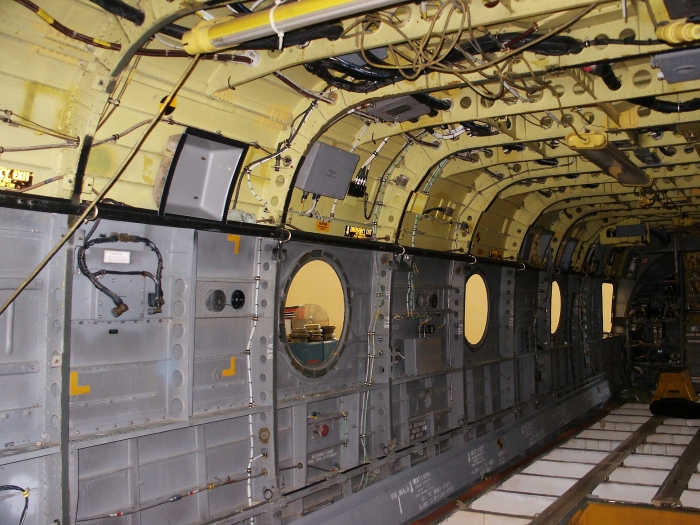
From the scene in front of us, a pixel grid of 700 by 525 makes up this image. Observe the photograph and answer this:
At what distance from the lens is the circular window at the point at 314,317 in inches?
300

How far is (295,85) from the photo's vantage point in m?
5.99

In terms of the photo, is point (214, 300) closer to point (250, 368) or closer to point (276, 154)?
point (250, 368)

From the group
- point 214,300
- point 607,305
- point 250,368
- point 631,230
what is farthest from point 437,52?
point 607,305

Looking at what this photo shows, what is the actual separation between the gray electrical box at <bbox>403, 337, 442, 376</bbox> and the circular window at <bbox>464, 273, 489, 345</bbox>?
2.69 m

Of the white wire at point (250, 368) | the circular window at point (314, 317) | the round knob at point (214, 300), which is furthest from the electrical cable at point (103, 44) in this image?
the circular window at point (314, 317)

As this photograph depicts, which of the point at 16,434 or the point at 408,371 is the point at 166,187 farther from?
the point at 408,371

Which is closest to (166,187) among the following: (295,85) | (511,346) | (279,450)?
(295,85)

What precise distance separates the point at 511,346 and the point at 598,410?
18.2 ft

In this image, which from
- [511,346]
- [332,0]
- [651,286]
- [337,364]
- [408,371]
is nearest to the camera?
[332,0]

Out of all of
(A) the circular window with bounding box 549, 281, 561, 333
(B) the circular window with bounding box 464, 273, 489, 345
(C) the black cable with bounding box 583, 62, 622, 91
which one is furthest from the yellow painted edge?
(A) the circular window with bounding box 549, 281, 561, 333

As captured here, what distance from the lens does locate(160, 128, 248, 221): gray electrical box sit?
555cm

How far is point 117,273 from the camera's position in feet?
17.5

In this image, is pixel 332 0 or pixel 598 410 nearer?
pixel 332 0

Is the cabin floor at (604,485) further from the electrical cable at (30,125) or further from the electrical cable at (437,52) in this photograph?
the electrical cable at (30,125)
